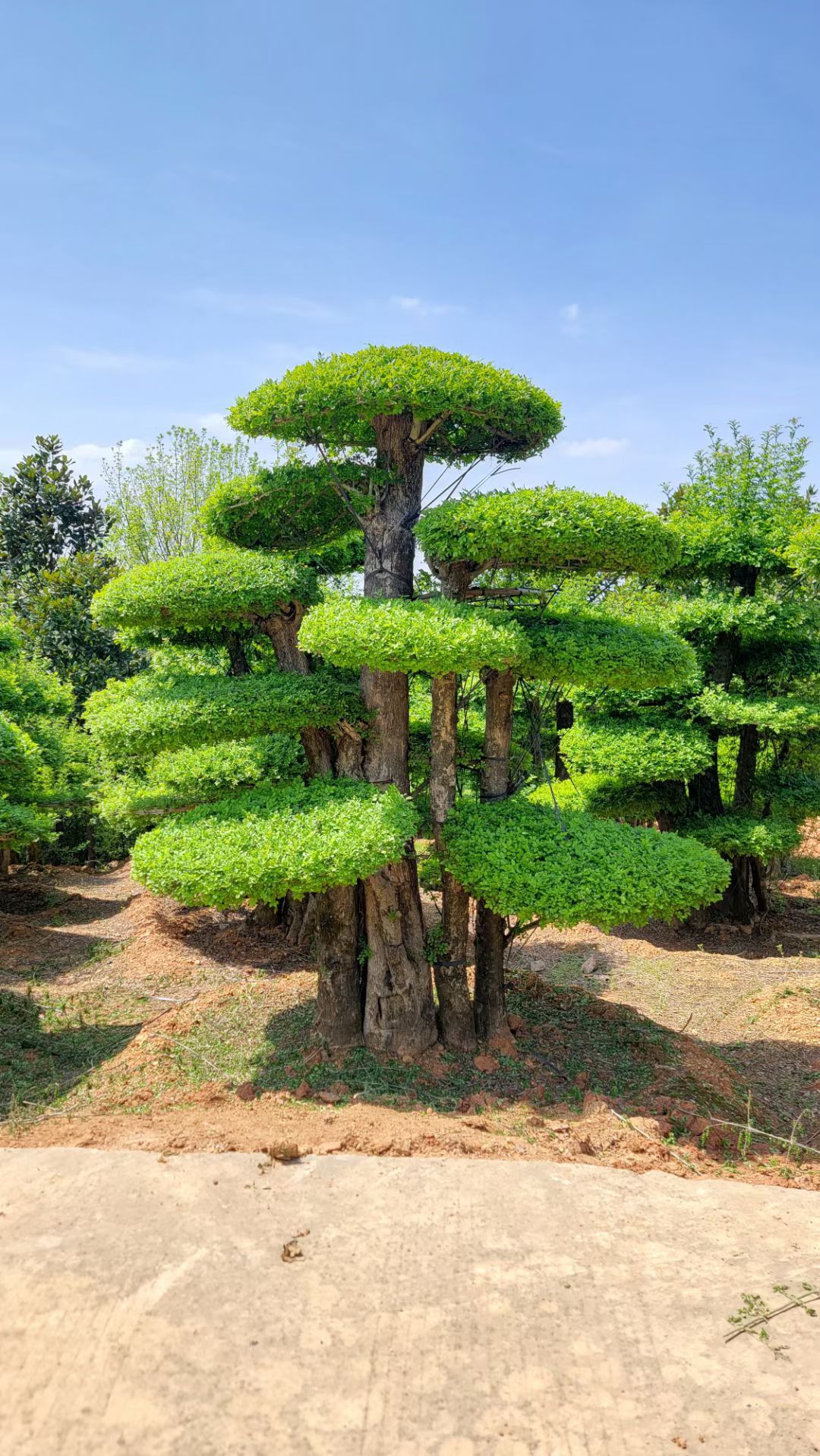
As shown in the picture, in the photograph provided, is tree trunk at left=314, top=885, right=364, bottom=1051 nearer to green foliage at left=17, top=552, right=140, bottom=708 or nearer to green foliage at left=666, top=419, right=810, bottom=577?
green foliage at left=666, top=419, right=810, bottom=577

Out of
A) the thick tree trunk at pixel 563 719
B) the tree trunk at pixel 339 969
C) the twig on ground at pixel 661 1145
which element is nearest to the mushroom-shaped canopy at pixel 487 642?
the tree trunk at pixel 339 969

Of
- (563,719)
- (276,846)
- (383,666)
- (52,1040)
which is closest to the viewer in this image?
(383,666)

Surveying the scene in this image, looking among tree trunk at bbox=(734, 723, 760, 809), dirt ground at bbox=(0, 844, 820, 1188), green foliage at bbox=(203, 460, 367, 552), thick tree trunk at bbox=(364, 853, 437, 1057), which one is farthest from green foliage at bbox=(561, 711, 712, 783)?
green foliage at bbox=(203, 460, 367, 552)

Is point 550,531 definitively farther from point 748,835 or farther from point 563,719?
point 563,719

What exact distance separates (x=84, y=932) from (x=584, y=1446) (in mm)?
12871

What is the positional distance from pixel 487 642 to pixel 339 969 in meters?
3.90

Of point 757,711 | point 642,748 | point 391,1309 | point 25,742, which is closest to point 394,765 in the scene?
point 391,1309

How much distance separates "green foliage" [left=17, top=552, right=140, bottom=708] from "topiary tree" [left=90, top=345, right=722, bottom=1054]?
1624 centimetres

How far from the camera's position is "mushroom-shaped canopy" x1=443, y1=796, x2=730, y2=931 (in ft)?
23.2

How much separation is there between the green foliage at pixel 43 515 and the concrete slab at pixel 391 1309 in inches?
999

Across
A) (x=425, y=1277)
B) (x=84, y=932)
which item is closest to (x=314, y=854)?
(x=425, y=1277)

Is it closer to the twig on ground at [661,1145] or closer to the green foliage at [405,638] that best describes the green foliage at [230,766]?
the green foliage at [405,638]

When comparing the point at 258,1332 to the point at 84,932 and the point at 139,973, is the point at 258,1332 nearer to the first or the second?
the point at 139,973

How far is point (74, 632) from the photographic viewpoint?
23.9 m
